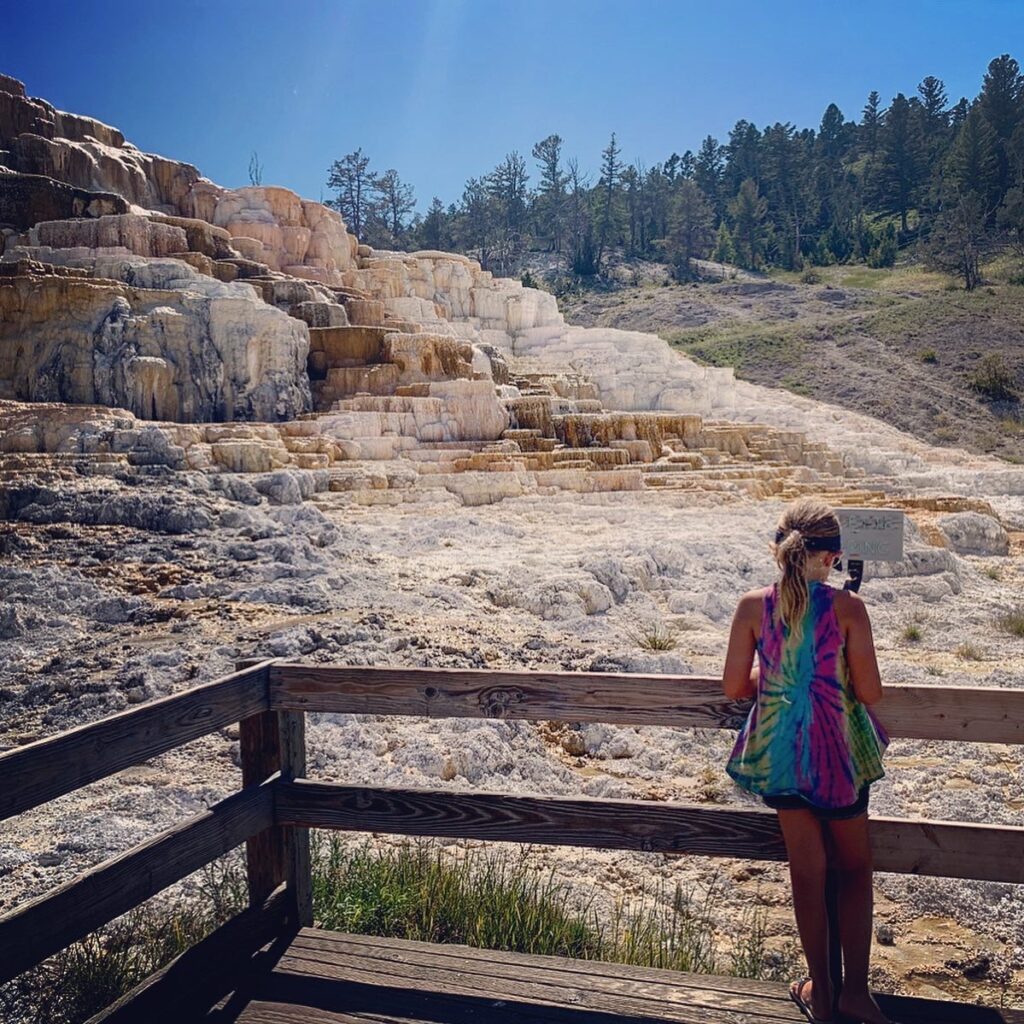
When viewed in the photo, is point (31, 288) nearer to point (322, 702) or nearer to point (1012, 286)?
point (322, 702)

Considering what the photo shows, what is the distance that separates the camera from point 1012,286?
42.6 meters

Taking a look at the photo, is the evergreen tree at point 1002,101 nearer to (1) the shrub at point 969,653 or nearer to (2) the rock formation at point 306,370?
(2) the rock formation at point 306,370

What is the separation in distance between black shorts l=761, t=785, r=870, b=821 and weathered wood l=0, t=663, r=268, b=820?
157 centimetres

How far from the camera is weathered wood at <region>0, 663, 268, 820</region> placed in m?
1.97

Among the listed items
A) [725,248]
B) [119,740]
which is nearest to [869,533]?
[119,740]

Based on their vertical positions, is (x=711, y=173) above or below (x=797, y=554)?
above

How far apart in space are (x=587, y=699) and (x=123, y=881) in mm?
1340

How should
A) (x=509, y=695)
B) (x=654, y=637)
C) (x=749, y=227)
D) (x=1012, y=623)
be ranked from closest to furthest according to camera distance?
1. (x=509, y=695)
2. (x=654, y=637)
3. (x=1012, y=623)
4. (x=749, y=227)

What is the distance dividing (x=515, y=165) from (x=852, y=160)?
2818cm

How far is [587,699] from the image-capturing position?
2564 mm

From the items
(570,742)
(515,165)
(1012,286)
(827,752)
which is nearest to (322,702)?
(827,752)

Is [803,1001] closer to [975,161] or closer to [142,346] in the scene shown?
[142,346]

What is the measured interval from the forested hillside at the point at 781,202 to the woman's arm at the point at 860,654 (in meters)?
51.7

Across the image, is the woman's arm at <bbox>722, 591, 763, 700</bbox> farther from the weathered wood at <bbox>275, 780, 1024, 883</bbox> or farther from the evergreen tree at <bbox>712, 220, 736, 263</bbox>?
the evergreen tree at <bbox>712, 220, 736, 263</bbox>
